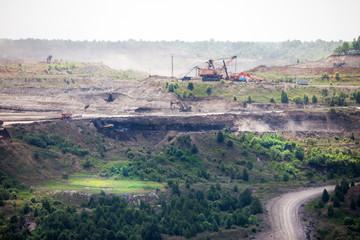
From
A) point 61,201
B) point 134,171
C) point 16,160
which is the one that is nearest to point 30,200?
point 61,201

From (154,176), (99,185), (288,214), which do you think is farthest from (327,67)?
(99,185)

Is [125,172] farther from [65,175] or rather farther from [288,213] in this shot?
[288,213]

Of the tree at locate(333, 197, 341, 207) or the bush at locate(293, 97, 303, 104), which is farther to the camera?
the bush at locate(293, 97, 303, 104)

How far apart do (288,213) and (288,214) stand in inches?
17.7

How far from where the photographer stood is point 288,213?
6856cm

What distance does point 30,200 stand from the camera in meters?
65.5

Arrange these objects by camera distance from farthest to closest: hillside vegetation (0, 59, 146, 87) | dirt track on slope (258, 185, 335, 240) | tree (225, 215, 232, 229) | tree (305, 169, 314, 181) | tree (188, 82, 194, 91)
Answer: hillside vegetation (0, 59, 146, 87) < tree (188, 82, 194, 91) < tree (305, 169, 314, 181) < tree (225, 215, 232, 229) < dirt track on slope (258, 185, 335, 240)

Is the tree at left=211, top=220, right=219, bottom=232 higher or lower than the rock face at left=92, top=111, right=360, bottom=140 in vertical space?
lower

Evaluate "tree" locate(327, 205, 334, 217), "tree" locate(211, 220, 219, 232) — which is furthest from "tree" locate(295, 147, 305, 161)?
"tree" locate(211, 220, 219, 232)

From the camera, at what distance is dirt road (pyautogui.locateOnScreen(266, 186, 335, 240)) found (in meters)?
61.7

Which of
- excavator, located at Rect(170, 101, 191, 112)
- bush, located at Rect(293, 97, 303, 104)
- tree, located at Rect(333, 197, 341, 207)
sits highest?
bush, located at Rect(293, 97, 303, 104)

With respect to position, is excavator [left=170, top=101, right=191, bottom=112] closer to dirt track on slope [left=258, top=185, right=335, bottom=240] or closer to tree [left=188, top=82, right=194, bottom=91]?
tree [left=188, top=82, right=194, bottom=91]

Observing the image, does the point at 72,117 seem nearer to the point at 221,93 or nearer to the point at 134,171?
the point at 134,171

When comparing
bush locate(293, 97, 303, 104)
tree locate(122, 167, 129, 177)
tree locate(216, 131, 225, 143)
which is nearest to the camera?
tree locate(122, 167, 129, 177)
